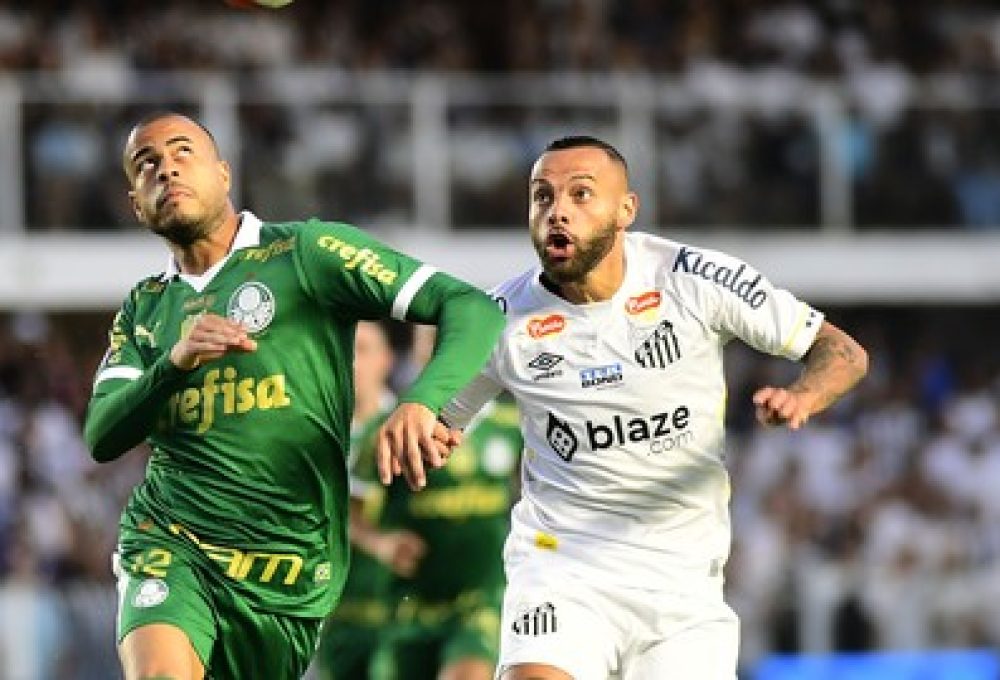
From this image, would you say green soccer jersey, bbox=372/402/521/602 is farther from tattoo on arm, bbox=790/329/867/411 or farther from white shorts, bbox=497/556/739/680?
tattoo on arm, bbox=790/329/867/411

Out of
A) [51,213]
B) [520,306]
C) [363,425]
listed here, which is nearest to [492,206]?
[51,213]

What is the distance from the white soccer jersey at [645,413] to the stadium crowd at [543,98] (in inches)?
476

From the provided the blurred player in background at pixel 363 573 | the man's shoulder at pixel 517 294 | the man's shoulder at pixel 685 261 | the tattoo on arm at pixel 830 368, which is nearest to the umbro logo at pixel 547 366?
the man's shoulder at pixel 517 294

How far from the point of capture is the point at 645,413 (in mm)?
8656

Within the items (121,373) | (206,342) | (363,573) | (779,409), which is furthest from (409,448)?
(363,573)

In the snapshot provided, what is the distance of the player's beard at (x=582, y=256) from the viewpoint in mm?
8641

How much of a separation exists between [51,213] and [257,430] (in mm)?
13351

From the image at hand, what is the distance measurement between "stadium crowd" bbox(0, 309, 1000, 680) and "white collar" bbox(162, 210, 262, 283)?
858 cm

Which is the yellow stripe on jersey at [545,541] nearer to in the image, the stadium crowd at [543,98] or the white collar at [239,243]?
the white collar at [239,243]

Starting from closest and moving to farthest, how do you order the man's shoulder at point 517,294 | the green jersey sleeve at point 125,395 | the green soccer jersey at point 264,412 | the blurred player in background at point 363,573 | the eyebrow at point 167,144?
the green jersey sleeve at point 125,395 → the green soccer jersey at point 264,412 → the eyebrow at point 167,144 → the man's shoulder at point 517,294 → the blurred player in background at point 363,573

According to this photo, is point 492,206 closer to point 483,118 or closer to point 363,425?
point 483,118

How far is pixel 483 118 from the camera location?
71.7 feet

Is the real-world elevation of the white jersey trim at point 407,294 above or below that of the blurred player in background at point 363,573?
above

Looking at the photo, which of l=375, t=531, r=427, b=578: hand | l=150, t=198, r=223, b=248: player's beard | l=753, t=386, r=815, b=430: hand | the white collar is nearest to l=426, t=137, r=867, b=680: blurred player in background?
l=753, t=386, r=815, b=430: hand
